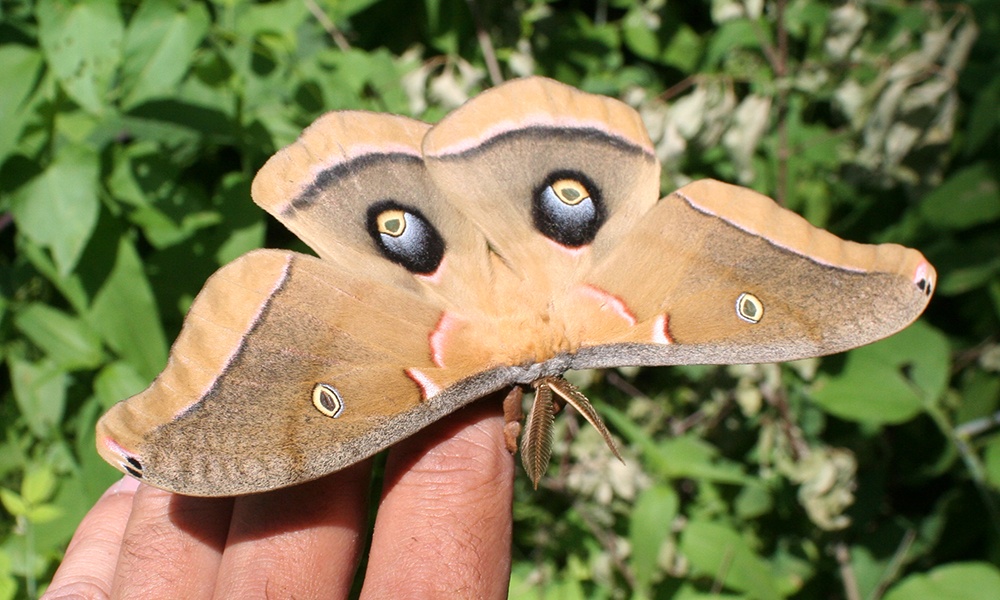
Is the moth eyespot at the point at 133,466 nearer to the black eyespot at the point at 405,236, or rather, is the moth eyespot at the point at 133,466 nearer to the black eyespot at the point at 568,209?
the black eyespot at the point at 405,236

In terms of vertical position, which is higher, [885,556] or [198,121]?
[198,121]

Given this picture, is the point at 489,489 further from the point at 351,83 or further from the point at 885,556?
the point at 885,556

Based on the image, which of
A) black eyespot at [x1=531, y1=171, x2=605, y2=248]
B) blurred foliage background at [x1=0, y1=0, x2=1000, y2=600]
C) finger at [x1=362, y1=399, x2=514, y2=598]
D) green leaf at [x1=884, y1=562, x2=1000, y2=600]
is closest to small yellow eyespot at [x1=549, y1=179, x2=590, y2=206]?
black eyespot at [x1=531, y1=171, x2=605, y2=248]

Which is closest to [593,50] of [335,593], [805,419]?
[805,419]

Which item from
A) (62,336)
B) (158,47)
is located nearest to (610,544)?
(62,336)

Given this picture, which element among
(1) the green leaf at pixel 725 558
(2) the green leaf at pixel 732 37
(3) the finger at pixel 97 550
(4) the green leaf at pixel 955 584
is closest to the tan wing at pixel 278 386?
(3) the finger at pixel 97 550
